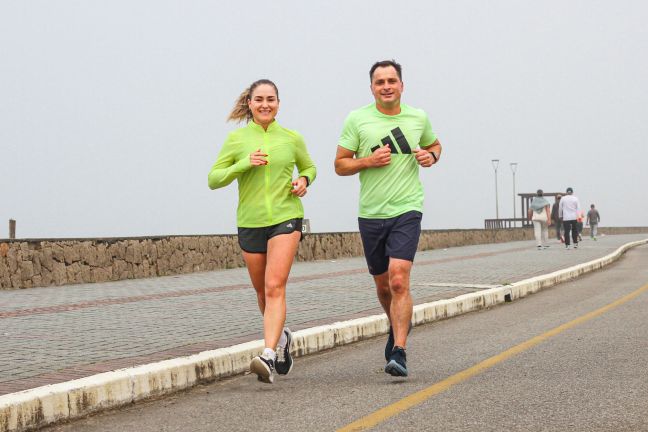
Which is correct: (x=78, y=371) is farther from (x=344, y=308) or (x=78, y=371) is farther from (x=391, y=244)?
(x=344, y=308)

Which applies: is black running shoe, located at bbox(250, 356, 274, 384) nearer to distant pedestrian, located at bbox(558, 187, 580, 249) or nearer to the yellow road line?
the yellow road line

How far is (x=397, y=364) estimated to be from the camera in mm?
6090

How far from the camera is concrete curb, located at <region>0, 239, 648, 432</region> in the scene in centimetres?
505

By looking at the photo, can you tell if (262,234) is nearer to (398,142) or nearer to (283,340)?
(283,340)

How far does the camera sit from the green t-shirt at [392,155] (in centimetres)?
628

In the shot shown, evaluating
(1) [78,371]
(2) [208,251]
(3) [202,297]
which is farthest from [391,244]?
(2) [208,251]

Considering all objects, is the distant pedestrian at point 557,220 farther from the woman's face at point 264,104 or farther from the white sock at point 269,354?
the white sock at point 269,354

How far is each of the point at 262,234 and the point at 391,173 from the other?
977 mm

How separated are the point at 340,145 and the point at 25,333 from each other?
3.78 metres

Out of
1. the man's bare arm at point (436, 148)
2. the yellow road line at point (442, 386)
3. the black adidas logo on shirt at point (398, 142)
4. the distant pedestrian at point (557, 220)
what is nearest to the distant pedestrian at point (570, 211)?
the distant pedestrian at point (557, 220)

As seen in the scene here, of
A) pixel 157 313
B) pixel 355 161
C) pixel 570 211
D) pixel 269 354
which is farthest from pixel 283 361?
pixel 570 211

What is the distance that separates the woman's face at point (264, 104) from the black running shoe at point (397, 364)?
178cm

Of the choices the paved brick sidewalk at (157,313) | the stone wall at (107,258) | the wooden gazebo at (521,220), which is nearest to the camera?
the paved brick sidewalk at (157,313)

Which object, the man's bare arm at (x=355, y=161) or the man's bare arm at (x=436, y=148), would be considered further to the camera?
the man's bare arm at (x=436, y=148)
